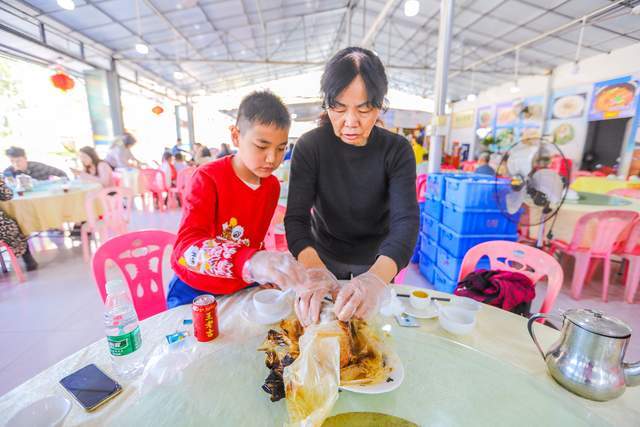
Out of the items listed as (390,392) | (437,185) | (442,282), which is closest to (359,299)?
(390,392)

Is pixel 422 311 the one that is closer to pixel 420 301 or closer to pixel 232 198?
pixel 420 301

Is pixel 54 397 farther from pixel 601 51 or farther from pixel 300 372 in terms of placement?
pixel 601 51

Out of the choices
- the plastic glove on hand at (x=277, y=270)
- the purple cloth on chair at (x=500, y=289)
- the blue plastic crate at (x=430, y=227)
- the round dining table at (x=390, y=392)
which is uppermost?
the plastic glove on hand at (x=277, y=270)

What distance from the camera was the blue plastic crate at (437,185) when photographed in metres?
2.96

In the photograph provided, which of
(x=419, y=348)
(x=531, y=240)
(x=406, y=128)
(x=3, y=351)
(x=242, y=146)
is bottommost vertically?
(x=3, y=351)

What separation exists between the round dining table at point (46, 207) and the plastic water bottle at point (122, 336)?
332 cm

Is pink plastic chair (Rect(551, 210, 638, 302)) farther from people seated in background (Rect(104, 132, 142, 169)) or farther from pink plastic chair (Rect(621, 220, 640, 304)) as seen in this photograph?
people seated in background (Rect(104, 132, 142, 169))

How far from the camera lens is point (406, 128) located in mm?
7531

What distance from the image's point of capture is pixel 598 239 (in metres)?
2.69

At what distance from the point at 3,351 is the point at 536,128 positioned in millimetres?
12346

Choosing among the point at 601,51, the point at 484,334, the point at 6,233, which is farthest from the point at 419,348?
the point at 601,51

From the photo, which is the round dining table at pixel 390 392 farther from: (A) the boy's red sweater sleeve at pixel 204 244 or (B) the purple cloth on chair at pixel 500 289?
(B) the purple cloth on chair at pixel 500 289

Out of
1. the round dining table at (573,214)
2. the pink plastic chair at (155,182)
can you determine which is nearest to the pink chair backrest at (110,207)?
the pink plastic chair at (155,182)

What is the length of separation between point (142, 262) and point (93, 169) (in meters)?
4.01
